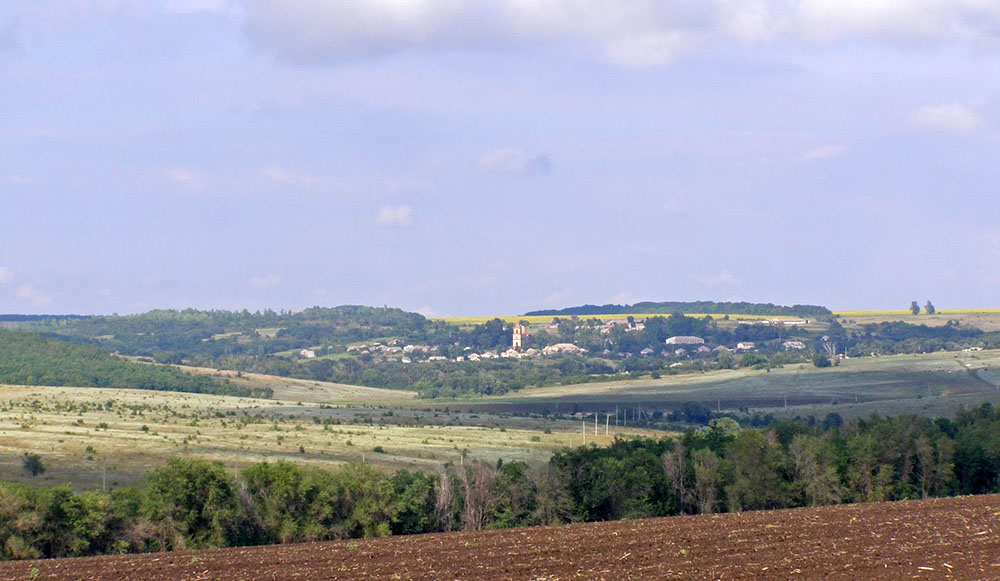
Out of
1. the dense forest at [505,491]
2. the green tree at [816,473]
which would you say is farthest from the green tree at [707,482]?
the green tree at [816,473]

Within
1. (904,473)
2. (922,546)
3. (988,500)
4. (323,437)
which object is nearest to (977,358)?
(323,437)

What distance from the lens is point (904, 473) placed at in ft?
232

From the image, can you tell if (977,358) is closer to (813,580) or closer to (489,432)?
(489,432)

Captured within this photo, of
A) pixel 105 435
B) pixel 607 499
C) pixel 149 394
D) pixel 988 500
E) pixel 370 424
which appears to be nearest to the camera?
pixel 988 500

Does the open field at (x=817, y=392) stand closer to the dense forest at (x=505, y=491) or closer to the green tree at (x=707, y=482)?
the dense forest at (x=505, y=491)

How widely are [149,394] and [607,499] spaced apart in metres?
123

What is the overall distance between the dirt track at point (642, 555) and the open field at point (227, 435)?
34.9 meters

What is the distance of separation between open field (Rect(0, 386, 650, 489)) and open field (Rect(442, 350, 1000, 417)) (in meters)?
24.6

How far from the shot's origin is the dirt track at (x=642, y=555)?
3538cm

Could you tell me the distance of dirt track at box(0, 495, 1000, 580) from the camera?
3538 cm

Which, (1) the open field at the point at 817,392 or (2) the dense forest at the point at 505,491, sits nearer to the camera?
(2) the dense forest at the point at 505,491

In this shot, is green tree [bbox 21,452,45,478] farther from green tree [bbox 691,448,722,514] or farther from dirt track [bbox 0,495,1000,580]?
green tree [bbox 691,448,722,514]

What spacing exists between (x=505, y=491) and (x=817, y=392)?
114m

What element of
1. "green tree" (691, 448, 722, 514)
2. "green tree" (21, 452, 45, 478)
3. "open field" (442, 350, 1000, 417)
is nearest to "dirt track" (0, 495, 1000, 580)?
"green tree" (691, 448, 722, 514)
